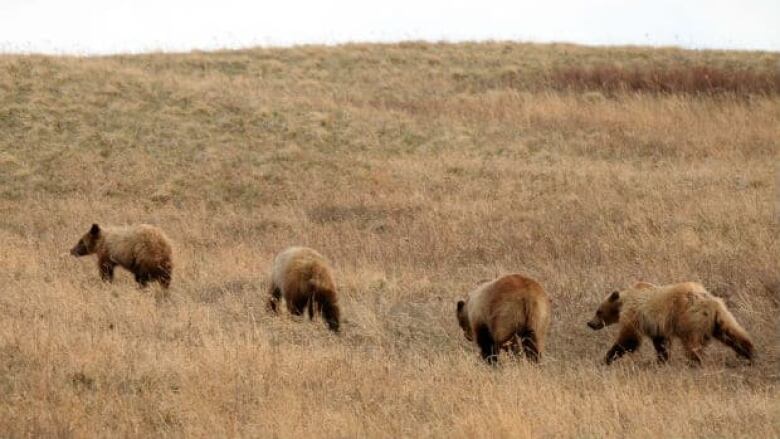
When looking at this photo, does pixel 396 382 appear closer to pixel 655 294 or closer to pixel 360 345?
pixel 360 345

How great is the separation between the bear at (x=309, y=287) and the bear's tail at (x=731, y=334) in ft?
13.4

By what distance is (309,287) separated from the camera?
434 inches

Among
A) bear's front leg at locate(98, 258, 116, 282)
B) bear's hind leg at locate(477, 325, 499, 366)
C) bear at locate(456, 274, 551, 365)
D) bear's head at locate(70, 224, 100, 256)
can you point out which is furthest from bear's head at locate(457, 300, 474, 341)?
bear's head at locate(70, 224, 100, 256)

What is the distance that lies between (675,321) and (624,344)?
63cm

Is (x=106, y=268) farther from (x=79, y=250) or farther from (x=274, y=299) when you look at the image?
(x=274, y=299)

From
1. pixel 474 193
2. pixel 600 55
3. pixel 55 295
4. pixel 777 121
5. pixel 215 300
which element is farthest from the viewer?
pixel 600 55

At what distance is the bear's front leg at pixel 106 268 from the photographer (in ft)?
44.5

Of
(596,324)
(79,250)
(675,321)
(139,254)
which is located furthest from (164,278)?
(675,321)

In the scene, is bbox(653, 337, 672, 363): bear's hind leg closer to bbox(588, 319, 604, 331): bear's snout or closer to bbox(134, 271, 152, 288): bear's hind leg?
bbox(588, 319, 604, 331): bear's snout

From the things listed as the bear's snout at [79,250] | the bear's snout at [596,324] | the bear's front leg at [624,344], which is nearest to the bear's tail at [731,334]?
the bear's front leg at [624,344]

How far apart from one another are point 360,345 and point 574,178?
11619 mm

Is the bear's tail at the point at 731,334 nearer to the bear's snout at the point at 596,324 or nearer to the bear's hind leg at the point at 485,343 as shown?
the bear's snout at the point at 596,324

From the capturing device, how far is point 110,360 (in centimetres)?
871

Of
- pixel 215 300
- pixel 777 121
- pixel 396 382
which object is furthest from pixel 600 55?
pixel 396 382
